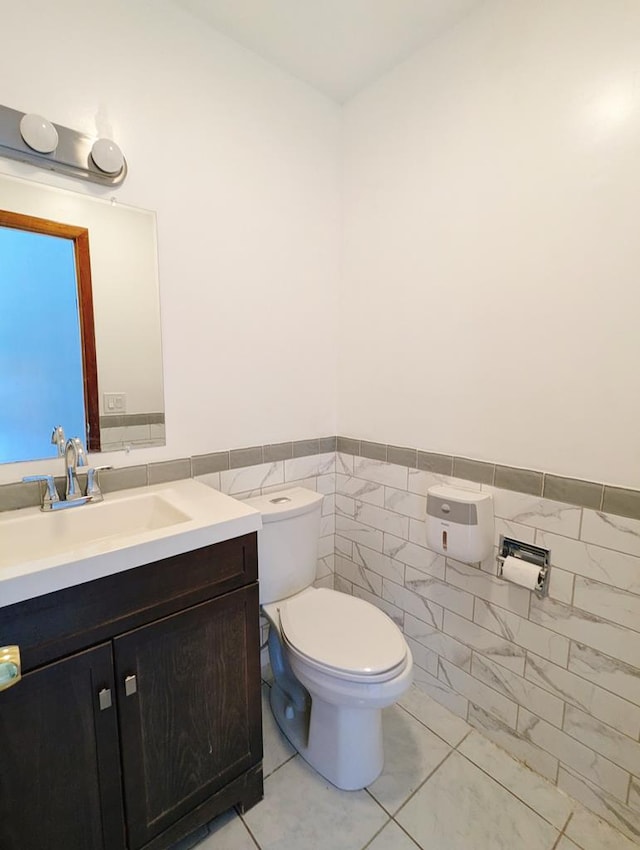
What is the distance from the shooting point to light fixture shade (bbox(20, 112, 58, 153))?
42.0 inches

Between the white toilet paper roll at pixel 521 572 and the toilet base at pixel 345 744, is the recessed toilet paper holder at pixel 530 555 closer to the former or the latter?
the white toilet paper roll at pixel 521 572

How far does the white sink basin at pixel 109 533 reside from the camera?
31.7 inches

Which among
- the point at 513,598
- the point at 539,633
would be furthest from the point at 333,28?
the point at 539,633

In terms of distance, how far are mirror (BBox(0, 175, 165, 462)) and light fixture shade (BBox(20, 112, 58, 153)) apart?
0.33 feet

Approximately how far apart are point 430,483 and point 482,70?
1435 millimetres

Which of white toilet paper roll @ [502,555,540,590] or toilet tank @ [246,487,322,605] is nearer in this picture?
white toilet paper roll @ [502,555,540,590]

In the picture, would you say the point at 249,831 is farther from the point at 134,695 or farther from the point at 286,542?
the point at 286,542

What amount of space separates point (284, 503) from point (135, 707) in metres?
0.77

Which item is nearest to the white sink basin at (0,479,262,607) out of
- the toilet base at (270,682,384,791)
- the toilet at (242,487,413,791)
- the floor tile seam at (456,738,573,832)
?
the toilet at (242,487,413,791)

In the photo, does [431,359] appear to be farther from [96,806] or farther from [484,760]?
[96,806]

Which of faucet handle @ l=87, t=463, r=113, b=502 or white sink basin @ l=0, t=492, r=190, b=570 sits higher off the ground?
faucet handle @ l=87, t=463, r=113, b=502

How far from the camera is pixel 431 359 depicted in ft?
5.06

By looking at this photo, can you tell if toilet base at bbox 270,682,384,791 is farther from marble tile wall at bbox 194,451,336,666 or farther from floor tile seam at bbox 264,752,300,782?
marble tile wall at bbox 194,451,336,666

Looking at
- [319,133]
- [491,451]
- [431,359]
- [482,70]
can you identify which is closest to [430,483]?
[491,451]
